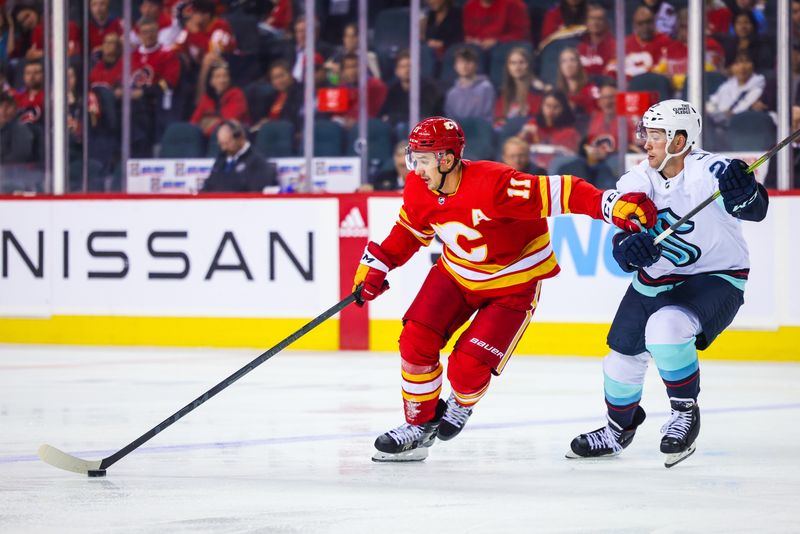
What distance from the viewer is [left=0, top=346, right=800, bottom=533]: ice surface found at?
3191mm

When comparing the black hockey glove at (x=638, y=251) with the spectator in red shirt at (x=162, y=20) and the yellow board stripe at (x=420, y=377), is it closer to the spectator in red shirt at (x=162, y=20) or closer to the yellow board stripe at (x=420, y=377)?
the yellow board stripe at (x=420, y=377)

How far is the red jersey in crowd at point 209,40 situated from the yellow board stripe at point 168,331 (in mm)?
2172

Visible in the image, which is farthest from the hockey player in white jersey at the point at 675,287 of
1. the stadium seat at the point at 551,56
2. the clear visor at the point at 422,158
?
the stadium seat at the point at 551,56

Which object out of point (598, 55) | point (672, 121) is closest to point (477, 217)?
point (672, 121)

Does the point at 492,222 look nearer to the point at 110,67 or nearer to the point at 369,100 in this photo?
the point at 369,100

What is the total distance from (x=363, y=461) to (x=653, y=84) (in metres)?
4.61

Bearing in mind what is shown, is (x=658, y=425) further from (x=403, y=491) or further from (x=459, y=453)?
(x=403, y=491)

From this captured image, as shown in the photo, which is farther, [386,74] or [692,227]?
[386,74]

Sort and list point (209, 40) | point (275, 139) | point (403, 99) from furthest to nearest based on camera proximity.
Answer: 1. point (209, 40)
2. point (275, 139)
3. point (403, 99)

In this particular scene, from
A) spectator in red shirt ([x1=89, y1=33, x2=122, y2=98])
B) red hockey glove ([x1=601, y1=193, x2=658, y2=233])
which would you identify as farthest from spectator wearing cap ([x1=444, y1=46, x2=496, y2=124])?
red hockey glove ([x1=601, y1=193, x2=658, y2=233])

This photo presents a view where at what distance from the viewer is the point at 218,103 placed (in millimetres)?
9555

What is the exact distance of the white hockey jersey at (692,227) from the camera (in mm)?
4125

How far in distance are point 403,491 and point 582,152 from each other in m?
5.03

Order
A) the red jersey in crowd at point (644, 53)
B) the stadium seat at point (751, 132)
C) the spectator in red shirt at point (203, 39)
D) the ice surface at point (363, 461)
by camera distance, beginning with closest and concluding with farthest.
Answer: the ice surface at point (363, 461)
the stadium seat at point (751, 132)
the red jersey in crowd at point (644, 53)
the spectator in red shirt at point (203, 39)
